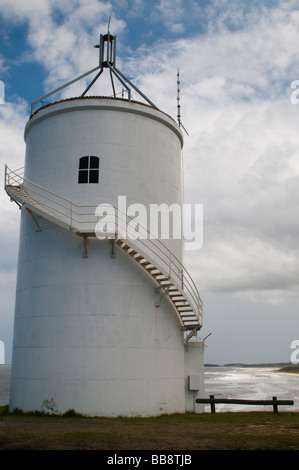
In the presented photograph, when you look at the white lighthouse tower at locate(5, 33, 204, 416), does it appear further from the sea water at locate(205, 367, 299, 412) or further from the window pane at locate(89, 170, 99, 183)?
the sea water at locate(205, 367, 299, 412)

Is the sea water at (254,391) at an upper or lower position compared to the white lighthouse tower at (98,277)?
lower

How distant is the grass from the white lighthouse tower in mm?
1269

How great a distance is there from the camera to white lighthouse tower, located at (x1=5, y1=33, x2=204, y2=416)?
51.7 feet

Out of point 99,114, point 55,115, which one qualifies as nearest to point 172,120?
point 99,114

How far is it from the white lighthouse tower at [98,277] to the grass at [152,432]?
1.27m

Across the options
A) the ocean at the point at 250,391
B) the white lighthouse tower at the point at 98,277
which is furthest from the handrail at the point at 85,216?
the ocean at the point at 250,391

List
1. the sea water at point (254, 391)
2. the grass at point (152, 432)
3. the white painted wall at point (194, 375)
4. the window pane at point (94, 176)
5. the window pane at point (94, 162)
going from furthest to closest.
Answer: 1. the sea water at point (254, 391)
2. the white painted wall at point (194, 375)
3. the window pane at point (94, 162)
4. the window pane at point (94, 176)
5. the grass at point (152, 432)

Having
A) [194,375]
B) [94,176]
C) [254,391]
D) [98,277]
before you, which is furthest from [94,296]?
[254,391]

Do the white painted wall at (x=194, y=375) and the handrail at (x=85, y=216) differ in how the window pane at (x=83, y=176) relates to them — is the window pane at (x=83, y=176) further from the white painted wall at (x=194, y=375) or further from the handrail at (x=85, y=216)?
the white painted wall at (x=194, y=375)

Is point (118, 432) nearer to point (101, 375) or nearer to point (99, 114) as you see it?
point (101, 375)

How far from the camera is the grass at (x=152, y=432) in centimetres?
978

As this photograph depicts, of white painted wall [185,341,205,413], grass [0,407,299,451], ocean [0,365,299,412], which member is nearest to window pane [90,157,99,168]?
white painted wall [185,341,205,413]

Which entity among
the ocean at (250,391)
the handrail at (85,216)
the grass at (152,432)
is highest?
the handrail at (85,216)

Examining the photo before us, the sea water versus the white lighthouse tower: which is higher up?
the white lighthouse tower
